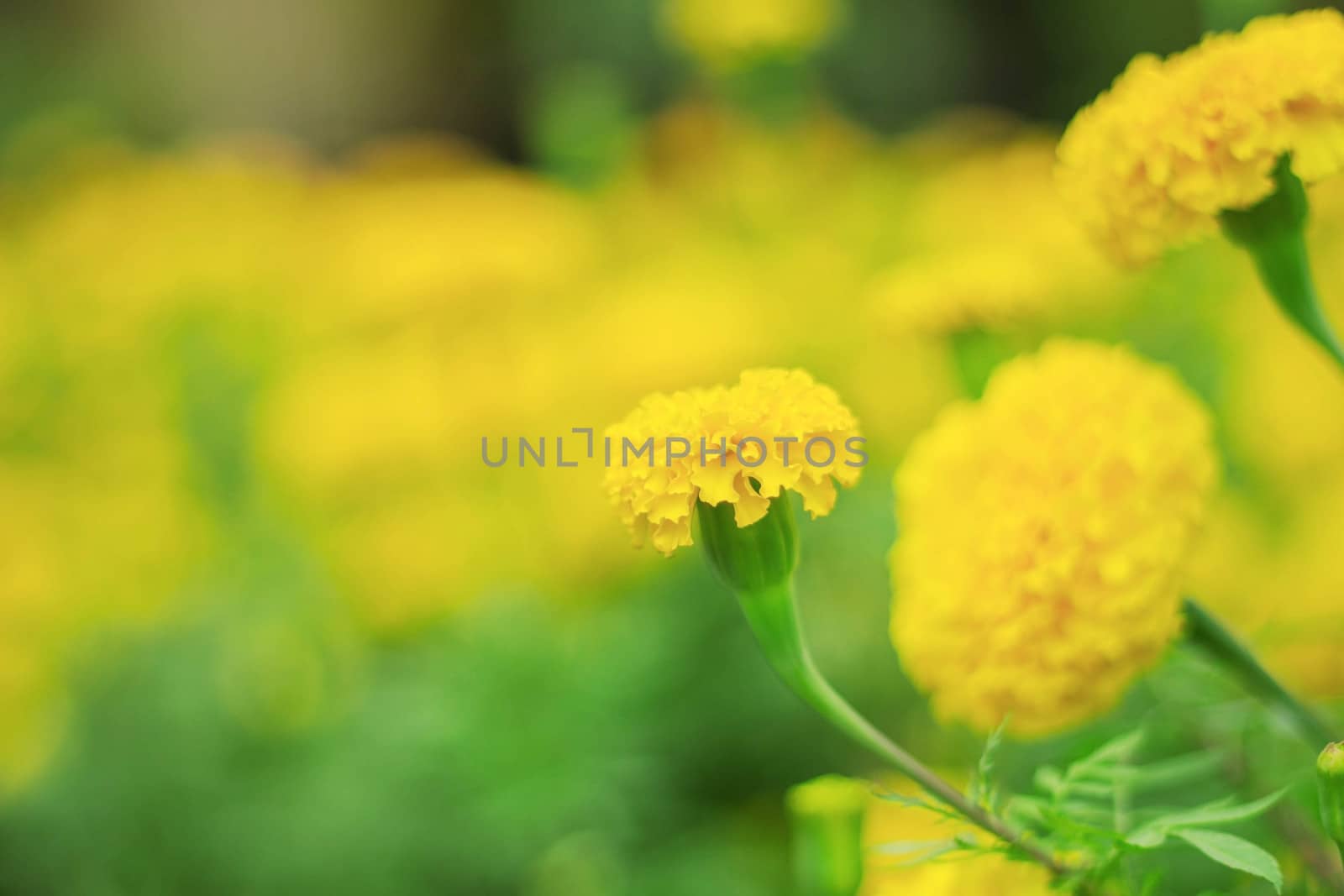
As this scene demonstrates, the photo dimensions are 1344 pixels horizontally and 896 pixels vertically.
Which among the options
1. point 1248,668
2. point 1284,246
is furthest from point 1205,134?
point 1248,668

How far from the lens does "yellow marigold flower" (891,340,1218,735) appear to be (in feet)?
1.41

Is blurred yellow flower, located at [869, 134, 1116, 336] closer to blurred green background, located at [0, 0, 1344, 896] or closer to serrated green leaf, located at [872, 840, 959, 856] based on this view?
blurred green background, located at [0, 0, 1344, 896]

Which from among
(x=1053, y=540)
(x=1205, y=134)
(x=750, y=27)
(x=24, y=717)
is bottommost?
(x=24, y=717)

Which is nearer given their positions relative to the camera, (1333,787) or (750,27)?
(1333,787)

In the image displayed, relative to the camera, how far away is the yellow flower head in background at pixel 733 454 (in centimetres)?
39

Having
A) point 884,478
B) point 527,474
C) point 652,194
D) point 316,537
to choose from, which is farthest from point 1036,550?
point 652,194

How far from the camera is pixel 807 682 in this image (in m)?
0.42

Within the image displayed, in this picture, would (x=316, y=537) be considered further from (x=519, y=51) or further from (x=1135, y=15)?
(x=519, y=51)

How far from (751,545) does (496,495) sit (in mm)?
989

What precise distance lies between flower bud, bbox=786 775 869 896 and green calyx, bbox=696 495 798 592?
79mm

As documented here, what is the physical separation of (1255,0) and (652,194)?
1.40 metres

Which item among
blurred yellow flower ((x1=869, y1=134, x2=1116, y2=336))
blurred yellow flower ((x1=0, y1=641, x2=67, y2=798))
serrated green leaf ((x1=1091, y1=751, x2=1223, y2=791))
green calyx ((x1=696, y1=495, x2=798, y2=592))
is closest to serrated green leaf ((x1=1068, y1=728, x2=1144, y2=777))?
serrated green leaf ((x1=1091, y1=751, x2=1223, y2=791))

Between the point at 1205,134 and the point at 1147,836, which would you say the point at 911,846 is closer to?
the point at 1147,836

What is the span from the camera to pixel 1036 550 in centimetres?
45
